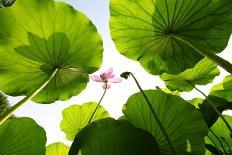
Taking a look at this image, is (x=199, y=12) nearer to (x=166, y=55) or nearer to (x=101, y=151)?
(x=166, y=55)

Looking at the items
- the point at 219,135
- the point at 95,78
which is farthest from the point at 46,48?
the point at 219,135

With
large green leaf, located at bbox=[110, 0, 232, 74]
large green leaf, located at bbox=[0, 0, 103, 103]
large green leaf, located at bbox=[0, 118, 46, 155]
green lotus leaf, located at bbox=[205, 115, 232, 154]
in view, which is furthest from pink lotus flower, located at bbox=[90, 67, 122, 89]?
green lotus leaf, located at bbox=[205, 115, 232, 154]

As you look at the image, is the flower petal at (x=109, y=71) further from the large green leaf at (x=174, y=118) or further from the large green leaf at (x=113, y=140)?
the large green leaf at (x=113, y=140)

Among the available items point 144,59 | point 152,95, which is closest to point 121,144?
point 152,95

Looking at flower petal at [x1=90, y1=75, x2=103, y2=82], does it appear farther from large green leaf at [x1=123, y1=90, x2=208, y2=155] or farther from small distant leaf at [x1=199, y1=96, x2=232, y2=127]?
small distant leaf at [x1=199, y1=96, x2=232, y2=127]

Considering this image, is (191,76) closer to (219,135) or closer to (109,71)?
(219,135)

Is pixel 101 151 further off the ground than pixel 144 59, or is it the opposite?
pixel 144 59
